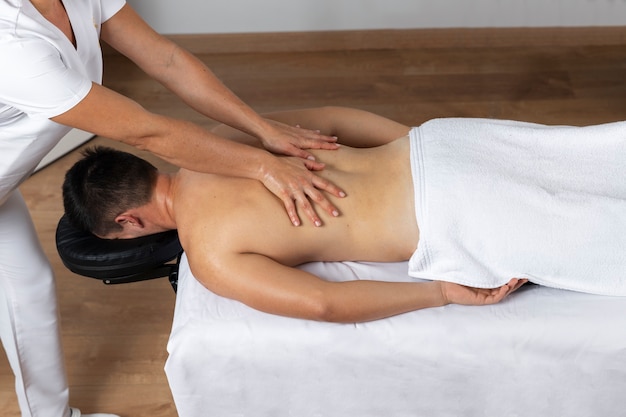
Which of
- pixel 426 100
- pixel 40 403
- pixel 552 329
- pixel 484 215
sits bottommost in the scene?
pixel 40 403

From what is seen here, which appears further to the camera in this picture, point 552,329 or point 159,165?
point 159,165

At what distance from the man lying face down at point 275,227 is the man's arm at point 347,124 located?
0.12m

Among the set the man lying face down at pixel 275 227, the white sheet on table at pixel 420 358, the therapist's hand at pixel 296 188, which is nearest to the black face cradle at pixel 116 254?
the man lying face down at pixel 275 227

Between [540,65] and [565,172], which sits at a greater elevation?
[565,172]

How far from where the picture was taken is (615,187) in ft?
5.57

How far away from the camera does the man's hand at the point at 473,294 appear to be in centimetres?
162

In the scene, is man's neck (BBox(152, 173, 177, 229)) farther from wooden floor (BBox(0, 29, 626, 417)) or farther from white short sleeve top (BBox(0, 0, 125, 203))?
wooden floor (BBox(0, 29, 626, 417))

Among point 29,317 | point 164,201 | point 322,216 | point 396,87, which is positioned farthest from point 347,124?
point 396,87

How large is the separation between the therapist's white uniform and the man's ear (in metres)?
0.20

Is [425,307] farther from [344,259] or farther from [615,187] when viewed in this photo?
[615,187]

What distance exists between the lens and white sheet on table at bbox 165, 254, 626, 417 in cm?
159

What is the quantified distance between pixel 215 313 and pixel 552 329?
65 cm

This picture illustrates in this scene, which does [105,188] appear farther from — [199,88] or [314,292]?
[314,292]

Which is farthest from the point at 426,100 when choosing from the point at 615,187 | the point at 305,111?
the point at 615,187
